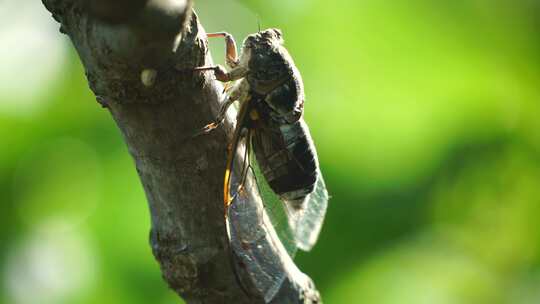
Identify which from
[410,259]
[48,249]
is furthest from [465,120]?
[48,249]

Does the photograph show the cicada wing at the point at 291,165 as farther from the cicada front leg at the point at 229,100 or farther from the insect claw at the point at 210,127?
the insect claw at the point at 210,127

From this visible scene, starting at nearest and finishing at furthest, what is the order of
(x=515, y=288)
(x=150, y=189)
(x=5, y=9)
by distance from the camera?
1. (x=150, y=189)
2. (x=515, y=288)
3. (x=5, y=9)

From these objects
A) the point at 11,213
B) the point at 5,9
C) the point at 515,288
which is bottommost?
the point at 515,288

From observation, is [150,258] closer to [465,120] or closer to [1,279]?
[1,279]

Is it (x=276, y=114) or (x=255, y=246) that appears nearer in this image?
(x=255, y=246)

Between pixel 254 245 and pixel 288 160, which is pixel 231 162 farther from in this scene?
pixel 288 160

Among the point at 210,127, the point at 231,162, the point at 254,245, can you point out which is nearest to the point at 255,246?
the point at 254,245
